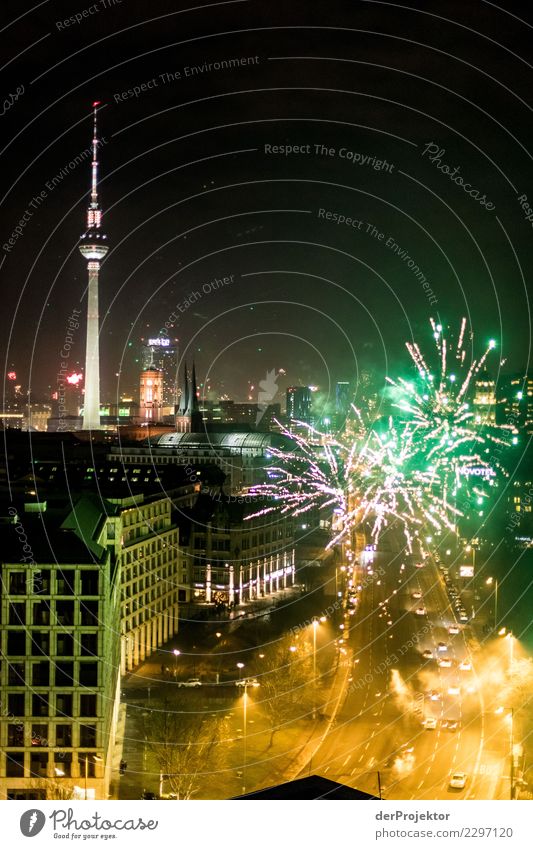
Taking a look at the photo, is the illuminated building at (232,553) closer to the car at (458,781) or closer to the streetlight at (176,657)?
the streetlight at (176,657)

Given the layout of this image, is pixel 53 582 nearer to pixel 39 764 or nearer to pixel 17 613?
pixel 17 613

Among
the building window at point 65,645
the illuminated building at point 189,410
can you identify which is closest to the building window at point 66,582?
the building window at point 65,645

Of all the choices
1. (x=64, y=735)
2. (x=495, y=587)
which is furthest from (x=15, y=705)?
(x=495, y=587)

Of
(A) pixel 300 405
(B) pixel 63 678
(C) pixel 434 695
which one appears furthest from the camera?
(A) pixel 300 405

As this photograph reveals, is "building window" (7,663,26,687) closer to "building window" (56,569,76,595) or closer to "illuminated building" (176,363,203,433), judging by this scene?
"building window" (56,569,76,595)

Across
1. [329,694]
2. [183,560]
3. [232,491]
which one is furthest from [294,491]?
[329,694]

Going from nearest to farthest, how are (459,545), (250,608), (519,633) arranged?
(519,633), (250,608), (459,545)

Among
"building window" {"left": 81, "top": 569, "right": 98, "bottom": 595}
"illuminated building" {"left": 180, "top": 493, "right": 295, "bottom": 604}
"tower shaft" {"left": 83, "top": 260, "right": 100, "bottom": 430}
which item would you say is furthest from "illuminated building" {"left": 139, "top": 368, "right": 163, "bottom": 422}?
"building window" {"left": 81, "top": 569, "right": 98, "bottom": 595}
